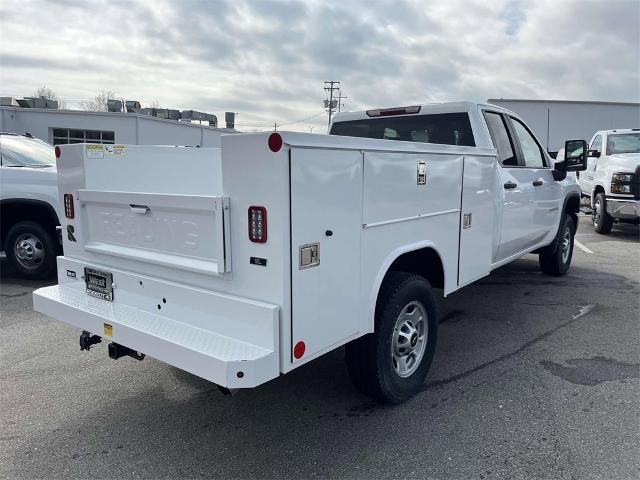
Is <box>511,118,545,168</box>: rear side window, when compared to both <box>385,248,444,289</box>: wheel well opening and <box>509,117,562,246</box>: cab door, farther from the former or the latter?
<box>385,248,444,289</box>: wheel well opening

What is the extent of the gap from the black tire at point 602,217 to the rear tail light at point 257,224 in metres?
10.8

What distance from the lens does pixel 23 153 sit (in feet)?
24.5

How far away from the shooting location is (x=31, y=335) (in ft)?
16.5

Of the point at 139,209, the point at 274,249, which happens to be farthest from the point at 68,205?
the point at 274,249

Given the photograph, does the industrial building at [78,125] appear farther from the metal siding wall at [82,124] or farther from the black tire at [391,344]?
the black tire at [391,344]

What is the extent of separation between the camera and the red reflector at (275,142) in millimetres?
2477

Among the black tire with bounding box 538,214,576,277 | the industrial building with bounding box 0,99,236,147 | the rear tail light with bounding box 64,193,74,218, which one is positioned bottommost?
the black tire with bounding box 538,214,576,277

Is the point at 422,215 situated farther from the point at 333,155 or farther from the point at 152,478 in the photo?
the point at 152,478

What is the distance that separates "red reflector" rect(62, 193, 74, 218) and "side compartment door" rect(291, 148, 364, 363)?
1991 millimetres

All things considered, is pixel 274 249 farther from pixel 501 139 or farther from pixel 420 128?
pixel 501 139

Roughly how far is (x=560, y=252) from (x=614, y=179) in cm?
499

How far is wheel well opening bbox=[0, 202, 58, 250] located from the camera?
689 cm

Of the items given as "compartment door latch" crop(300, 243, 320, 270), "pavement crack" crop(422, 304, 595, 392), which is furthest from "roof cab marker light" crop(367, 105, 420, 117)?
"compartment door latch" crop(300, 243, 320, 270)

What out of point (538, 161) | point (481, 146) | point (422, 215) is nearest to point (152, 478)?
point (422, 215)
